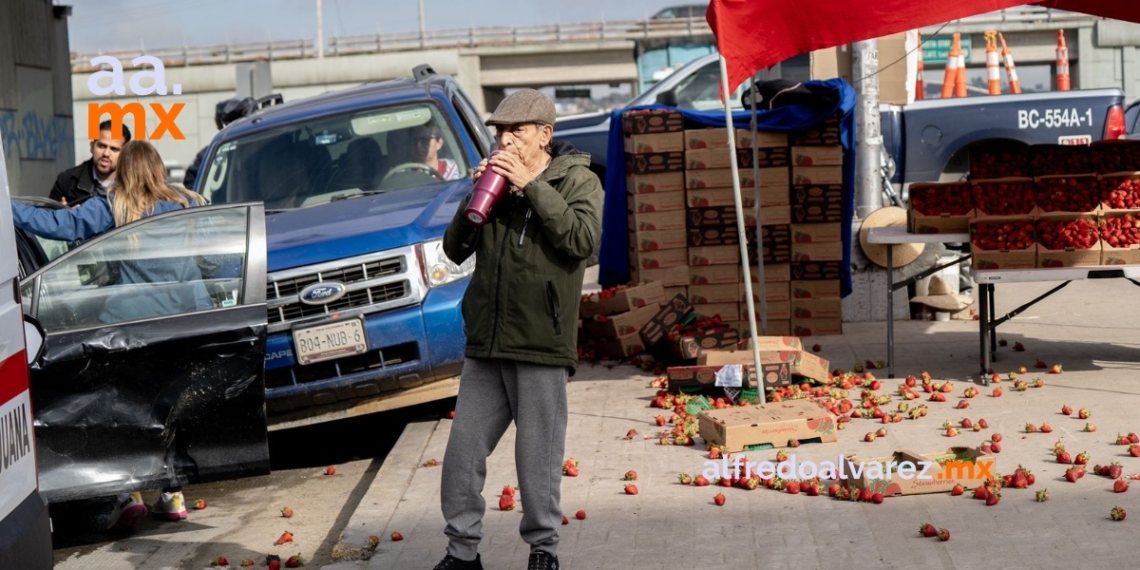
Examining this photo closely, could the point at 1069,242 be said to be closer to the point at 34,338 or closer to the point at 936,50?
the point at 34,338

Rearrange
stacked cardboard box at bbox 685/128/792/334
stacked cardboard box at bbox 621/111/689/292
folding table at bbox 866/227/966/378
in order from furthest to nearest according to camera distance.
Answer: stacked cardboard box at bbox 621/111/689/292 < stacked cardboard box at bbox 685/128/792/334 < folding table at bbox 866/227/966/378

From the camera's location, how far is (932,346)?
10.3 m

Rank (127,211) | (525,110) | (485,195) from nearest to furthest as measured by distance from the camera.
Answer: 1. (485,195)
2. (525,110)
3. (127,211)

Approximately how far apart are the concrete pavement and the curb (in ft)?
0.05

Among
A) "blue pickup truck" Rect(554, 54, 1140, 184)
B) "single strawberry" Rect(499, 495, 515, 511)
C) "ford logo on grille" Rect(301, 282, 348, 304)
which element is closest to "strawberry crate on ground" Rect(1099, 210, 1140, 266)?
"single strawberry" Rect(499, 495, 515, 511)

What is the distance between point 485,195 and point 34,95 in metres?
17.4

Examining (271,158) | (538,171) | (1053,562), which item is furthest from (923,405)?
(271,158)

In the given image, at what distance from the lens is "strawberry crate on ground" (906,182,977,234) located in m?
8.70

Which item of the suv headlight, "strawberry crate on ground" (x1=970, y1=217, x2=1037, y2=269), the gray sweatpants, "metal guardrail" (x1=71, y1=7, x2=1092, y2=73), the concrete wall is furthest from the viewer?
"metal guardrail" (x1=71, y1=7, x2=1092, y2=73)

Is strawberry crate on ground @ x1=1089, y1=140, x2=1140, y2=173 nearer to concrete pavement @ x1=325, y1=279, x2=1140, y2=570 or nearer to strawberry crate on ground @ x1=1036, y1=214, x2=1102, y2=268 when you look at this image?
strawberry crate on ground @ x1=1036, y1=214, x2=1102, y2=268

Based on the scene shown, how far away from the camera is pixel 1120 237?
8.40m

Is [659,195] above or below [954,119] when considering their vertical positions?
below

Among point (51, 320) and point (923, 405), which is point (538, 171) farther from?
point (923, 405)

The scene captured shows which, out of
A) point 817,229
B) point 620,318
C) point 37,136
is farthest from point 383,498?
point 37,136
